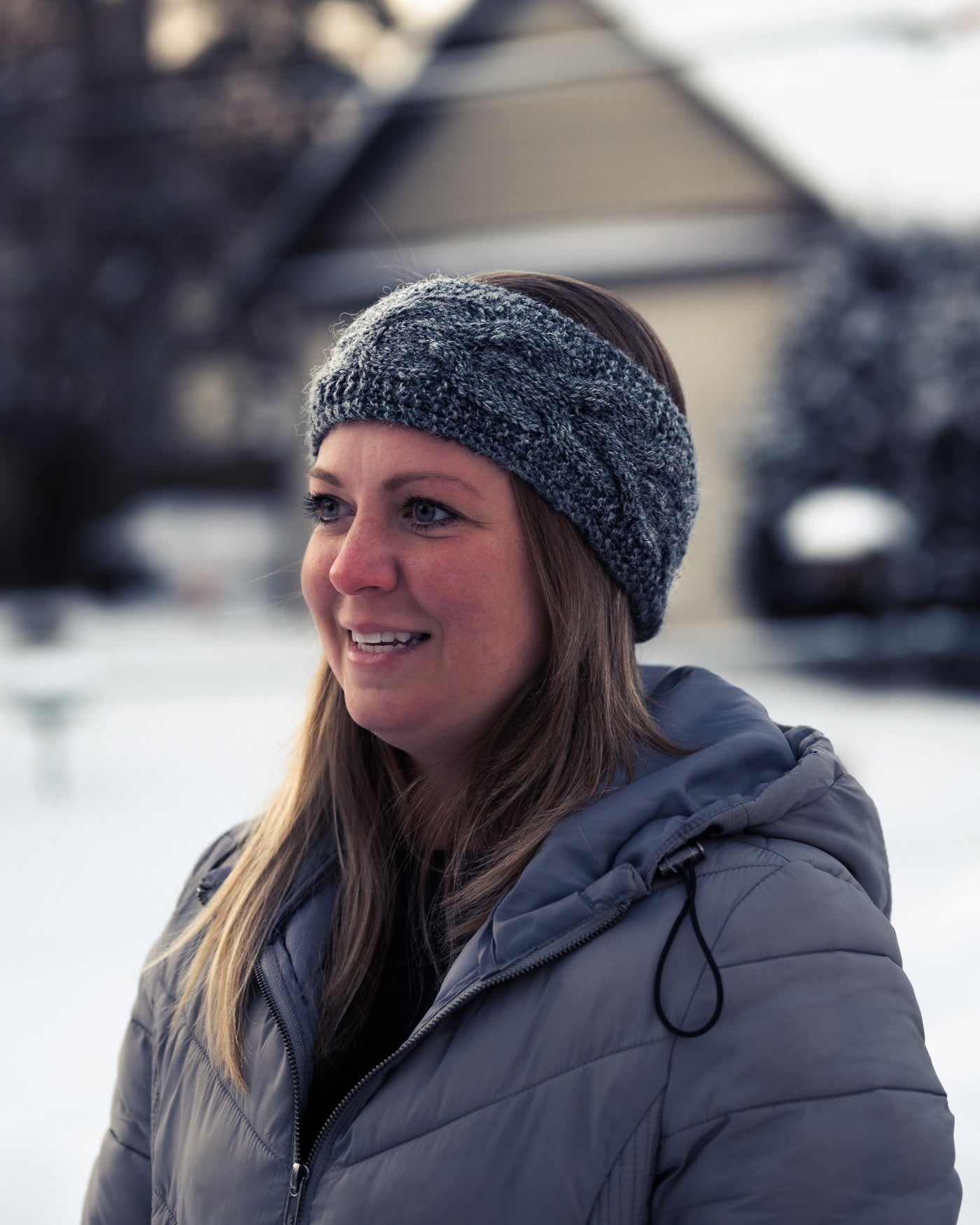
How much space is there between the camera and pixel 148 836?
17.4 feet

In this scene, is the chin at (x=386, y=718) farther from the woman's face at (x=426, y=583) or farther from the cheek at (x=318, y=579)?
the cheek at (x=318, y=579)

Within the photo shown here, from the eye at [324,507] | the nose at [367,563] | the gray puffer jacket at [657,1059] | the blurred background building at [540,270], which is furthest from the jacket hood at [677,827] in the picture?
the blurred background building at [540,270]

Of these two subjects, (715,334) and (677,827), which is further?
(715,334)

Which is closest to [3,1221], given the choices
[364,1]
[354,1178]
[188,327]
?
[354,1178]

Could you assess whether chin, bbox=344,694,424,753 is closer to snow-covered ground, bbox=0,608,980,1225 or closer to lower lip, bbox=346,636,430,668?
lower lip, bbox=346,636,430,668

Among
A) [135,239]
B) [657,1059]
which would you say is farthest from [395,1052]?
[135,239]

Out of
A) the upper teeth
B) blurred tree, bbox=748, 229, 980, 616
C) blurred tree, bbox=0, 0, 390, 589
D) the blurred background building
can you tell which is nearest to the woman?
the upper teeth

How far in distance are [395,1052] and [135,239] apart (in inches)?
813

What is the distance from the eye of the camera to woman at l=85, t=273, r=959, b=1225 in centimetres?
96

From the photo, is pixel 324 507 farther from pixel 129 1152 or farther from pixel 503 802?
pixel 129 1152

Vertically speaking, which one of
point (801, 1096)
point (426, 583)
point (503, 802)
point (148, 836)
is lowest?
point (801, 1096)

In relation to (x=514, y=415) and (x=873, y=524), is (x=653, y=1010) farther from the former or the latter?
(x=873, y=524)

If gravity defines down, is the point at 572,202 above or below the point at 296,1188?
above

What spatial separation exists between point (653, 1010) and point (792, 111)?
12654 millimetres
